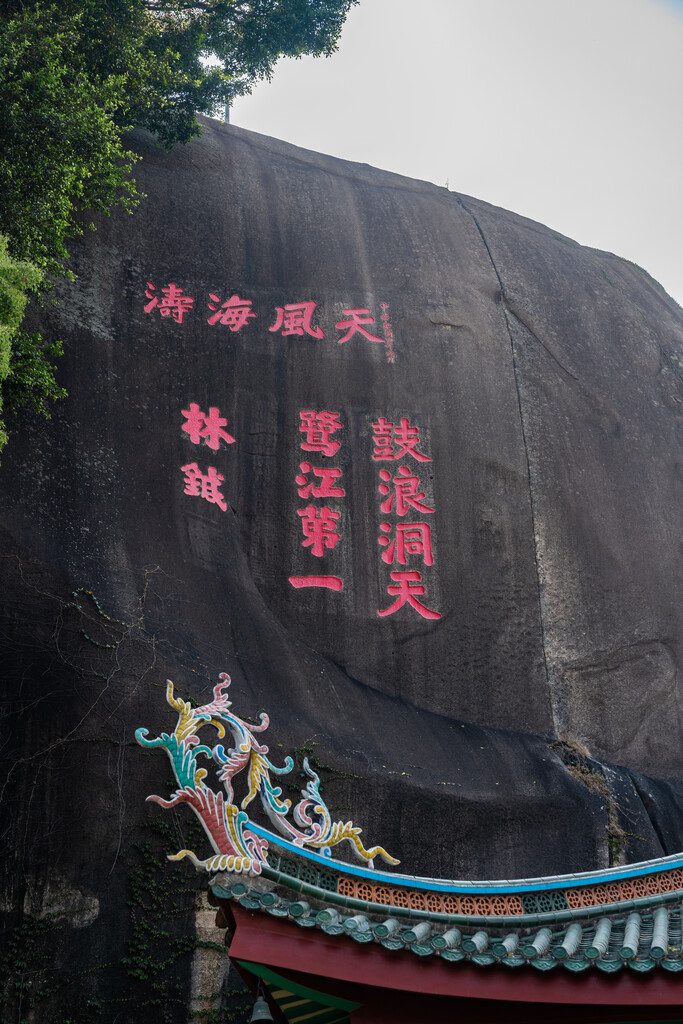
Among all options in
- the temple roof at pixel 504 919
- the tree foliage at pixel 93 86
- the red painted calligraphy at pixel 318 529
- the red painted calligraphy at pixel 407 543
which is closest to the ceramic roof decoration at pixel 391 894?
the temple roof at pixel 504 919

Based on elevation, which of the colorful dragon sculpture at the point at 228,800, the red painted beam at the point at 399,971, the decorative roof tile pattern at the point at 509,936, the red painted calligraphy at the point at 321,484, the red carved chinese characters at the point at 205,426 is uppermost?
the red carved chinese characters at the point at 205,426

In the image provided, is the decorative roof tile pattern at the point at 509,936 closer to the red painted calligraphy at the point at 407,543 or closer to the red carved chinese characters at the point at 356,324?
the red painted calligraphy at the point at 407,543

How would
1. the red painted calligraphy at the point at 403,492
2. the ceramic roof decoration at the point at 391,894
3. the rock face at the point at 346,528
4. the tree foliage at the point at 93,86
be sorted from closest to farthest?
1. the ceramic roof decoration at the point at 391,894
2. the rock face at the point at 346,528
3. the tree foliage at the point at 93,86
4. the red painted calligraphy at the point at 403,492

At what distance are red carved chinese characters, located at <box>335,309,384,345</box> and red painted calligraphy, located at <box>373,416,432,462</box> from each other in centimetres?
84

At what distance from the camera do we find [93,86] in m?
6.20

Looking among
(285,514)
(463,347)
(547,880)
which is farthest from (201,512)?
(547,880)

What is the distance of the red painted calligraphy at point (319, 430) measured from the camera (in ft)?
22.9

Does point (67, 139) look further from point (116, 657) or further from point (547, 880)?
point (547, 880)

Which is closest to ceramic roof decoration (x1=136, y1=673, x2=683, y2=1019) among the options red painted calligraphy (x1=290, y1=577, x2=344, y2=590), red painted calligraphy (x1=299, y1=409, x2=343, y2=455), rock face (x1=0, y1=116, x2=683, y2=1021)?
rock face (x1=0, y1=116, x2=683, y2=1021)

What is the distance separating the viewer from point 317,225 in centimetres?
823

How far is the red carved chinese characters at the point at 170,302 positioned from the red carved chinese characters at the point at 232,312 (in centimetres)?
21

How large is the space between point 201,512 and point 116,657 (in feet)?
4.59

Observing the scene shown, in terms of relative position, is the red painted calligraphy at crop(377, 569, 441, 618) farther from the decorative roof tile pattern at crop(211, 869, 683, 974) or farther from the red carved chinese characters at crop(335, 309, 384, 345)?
the decorative roof tile pattern at crop(211, 869, 683, 974)

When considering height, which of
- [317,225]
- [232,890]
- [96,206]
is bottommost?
[232,890]
